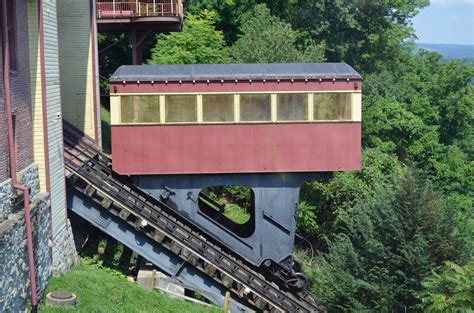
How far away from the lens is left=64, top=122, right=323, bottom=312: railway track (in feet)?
50.5

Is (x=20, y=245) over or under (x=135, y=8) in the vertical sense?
under

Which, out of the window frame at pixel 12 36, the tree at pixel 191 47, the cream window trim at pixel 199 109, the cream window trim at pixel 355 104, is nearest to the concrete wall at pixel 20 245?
the window frame at pixel 12 36

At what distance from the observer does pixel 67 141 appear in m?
17.2

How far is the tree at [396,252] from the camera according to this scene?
51.3 feet

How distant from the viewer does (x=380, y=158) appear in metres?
25.2

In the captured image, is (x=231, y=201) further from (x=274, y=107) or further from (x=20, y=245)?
(x=20, y=245)

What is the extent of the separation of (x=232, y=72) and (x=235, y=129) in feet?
4.53

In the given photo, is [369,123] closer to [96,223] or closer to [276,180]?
[276,180]

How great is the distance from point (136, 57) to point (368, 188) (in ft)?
31.7

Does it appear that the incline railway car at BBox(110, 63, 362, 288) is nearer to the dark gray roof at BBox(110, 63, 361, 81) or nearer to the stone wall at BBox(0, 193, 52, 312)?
the dark gray roof at BBox(110, 63, 361, 81)

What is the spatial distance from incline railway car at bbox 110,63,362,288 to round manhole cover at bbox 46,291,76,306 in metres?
4.48

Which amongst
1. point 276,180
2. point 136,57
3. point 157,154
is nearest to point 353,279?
point 276,180

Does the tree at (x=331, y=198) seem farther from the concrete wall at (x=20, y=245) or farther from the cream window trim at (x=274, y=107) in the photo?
the concrete wall at (x=20, y=245)

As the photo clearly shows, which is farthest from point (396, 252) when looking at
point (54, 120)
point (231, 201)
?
point (231, 201)
